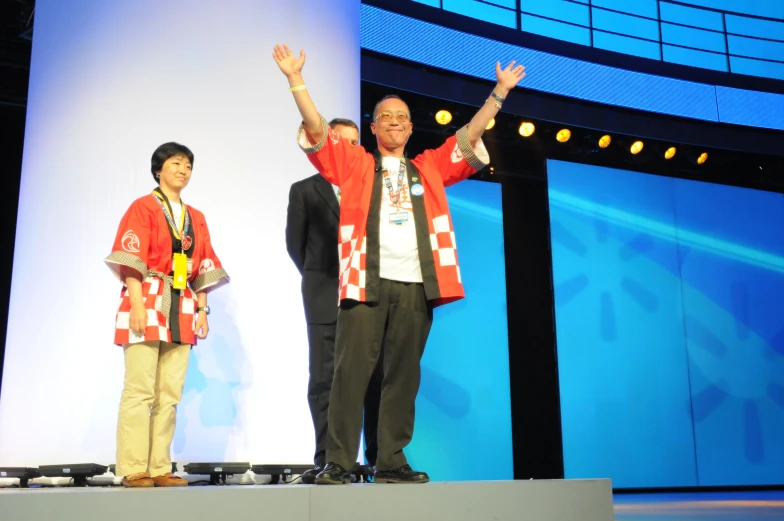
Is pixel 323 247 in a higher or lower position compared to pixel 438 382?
higher

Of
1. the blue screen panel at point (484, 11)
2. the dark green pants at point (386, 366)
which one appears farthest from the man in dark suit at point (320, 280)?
the blue screen panel at point (484, 11)

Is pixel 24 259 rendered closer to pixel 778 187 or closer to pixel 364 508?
pixel 364 508

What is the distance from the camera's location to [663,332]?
6496mm

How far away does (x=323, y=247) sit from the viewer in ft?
10.4

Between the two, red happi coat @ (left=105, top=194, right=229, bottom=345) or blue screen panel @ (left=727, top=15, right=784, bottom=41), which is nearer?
red happi coat @ (left=105, top=194, right=229, bottom=345)

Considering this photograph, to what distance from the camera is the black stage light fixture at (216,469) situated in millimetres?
3160

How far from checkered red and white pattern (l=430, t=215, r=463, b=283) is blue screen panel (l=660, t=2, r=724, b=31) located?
5.12 meters

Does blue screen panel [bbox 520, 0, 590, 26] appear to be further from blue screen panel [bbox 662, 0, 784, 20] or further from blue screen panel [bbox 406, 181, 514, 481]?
blue screen panel [bbox 406, 181, 514, 481]

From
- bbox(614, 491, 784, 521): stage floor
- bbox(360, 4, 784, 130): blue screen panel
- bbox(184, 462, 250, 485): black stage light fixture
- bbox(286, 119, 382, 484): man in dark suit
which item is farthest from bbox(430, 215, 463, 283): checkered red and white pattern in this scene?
bbox(360, 4, 784, 130): blue screen panel

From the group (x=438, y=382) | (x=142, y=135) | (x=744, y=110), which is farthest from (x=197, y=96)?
(x=744, y=110)

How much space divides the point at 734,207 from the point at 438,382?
3.39 meters

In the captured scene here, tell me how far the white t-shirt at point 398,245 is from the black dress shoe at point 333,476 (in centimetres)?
59

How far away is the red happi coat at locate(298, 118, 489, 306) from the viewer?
7.73ft

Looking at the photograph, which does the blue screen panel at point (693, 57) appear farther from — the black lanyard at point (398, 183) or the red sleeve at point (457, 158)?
the black lanyard at point (398, 183)
